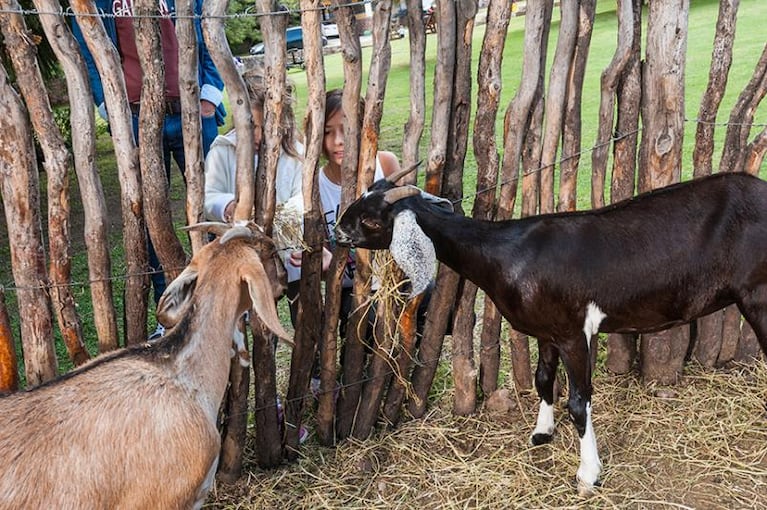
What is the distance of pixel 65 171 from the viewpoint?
4.14 meters

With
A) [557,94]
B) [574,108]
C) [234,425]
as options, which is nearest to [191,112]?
[234,425]

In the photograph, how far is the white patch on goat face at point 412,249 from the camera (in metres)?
4.34

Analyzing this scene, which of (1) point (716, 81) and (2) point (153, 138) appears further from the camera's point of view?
(1) point (716, 81)

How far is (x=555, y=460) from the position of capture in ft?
15.9

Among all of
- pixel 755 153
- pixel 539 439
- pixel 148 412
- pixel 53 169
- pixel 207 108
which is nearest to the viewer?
pixel 148 412

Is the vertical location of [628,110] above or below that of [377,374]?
above

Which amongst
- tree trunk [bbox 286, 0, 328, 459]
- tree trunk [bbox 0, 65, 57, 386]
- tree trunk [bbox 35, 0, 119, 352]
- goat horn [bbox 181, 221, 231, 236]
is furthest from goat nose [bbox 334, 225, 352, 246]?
tree trunk [bbox 0, 65, 57, 386]

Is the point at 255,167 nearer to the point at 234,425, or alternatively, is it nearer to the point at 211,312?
the point at 211,312

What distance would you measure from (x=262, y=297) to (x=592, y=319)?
6.81 feet

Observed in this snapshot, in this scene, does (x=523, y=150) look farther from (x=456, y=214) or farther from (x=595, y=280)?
(x=595, y=280)

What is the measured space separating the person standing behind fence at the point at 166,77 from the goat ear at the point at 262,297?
176 cm

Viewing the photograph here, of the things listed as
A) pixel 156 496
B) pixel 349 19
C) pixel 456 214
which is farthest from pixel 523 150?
pixel 156 496

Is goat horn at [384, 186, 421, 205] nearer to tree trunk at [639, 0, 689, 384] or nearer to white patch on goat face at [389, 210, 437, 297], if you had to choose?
white patch on goat face at [389, 210, 437, 297]

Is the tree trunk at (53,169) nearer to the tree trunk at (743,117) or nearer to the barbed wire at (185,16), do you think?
the barbed wire at (185,16)
